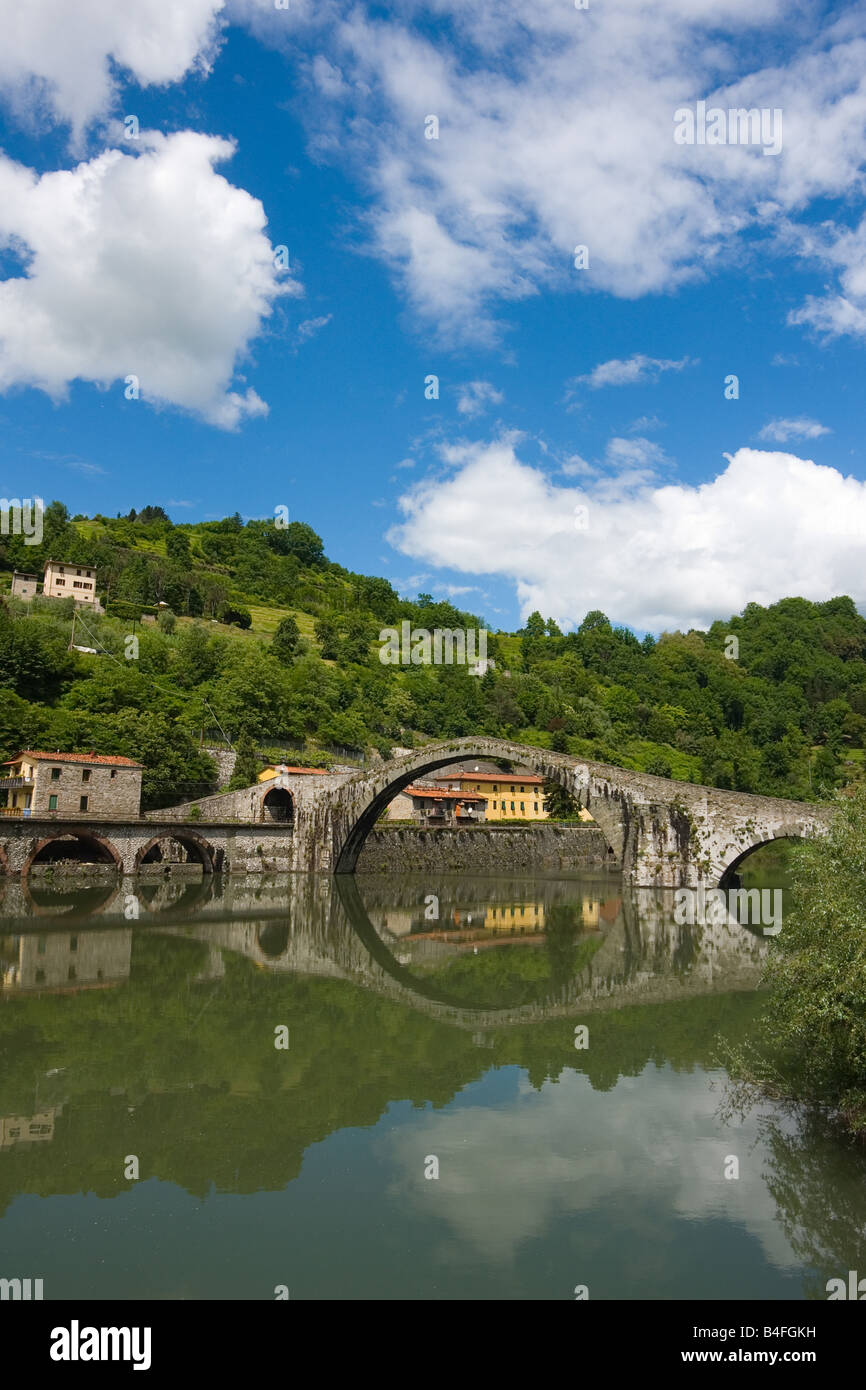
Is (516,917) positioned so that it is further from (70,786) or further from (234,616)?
(234,616)

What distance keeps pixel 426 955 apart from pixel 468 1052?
9.57 m

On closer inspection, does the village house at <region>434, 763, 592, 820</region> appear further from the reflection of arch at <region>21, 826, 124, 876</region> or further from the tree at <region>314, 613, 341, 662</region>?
the reflection of arch at <region>21, 826, 124, 876</region>

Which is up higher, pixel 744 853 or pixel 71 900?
pixel 744 853

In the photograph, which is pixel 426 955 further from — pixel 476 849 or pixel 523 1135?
pixel 476 849

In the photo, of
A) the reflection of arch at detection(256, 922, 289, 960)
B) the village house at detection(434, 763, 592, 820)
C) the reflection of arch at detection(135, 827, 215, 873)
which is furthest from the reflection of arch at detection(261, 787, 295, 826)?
the reflection of arch at detection(256, 922, 289, 960)

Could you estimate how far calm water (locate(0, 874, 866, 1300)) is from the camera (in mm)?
6793

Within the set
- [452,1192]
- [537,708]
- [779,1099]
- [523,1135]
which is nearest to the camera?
[452,1192]

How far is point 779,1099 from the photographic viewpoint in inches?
412

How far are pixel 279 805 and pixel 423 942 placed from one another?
2814 centimetres

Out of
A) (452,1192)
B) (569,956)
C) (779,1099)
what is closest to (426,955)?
(569,956)

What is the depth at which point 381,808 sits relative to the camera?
45.8m

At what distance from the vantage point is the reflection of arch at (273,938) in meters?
22.2

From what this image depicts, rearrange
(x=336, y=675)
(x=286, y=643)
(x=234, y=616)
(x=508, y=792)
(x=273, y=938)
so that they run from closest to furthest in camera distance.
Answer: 1. (x=273, y=938)
2. (x=508, y=792)
3. (x=336, y=675)
4. (x=286, y=643)
5. (x=234, y=616)

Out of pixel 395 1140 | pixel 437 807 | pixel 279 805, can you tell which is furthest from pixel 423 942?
pixel 437 807
